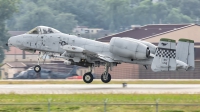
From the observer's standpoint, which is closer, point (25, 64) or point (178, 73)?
point (178, 73)

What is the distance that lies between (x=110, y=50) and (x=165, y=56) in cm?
493

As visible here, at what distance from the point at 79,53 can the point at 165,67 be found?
6.69 meters

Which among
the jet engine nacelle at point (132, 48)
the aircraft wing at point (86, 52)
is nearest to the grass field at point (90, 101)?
the aircraft wing at point (86, 52)

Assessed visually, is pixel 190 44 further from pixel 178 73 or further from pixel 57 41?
pixel 178 73

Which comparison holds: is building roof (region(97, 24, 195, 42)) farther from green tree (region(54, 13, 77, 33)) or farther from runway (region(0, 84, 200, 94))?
green tree (region(54, 13, 77, 33))

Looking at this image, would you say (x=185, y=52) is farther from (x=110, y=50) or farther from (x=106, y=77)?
(x=106, y=77)

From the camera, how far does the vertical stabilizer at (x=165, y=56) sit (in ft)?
153

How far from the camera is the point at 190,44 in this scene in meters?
47.7

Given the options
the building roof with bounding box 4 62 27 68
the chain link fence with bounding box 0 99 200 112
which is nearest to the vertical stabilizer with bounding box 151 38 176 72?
the chain link fence with bounding box 0 99 200 112

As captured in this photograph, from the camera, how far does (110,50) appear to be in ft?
165

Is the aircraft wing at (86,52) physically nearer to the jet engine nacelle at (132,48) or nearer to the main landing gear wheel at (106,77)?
the jet engine nacelle at (132,48)

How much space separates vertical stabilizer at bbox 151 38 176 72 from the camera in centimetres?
4669

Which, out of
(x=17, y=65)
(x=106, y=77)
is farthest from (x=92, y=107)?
(x=17, y=65)

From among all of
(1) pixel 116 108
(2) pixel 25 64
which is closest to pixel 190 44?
(1) pixel 116 108
